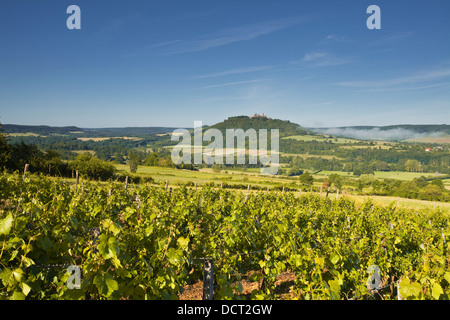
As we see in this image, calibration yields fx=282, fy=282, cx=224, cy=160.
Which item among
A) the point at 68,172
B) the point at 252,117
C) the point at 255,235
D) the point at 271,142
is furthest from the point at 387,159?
the point at 255,235

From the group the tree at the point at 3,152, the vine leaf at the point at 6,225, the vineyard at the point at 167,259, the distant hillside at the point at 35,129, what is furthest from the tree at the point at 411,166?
the distant hillside at the point at 35,129

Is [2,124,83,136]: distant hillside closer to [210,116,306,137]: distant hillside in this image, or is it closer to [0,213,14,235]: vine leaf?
[210,116,306,137]: distant hillside

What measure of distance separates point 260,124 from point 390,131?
3540 inches

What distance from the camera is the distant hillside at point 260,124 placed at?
153000 mm

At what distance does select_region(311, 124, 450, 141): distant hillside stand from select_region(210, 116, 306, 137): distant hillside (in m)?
19.7

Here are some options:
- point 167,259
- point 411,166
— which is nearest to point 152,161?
point 167,259

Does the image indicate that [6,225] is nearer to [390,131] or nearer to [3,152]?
[3,152]

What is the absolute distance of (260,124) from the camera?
15950cm

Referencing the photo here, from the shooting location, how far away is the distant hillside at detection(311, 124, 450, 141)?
550 ft

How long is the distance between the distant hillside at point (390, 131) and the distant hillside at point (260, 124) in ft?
64.8

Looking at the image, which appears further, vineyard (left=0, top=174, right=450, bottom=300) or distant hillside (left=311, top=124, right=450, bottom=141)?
distant hillside (left=311, top=124, right=450, bottom=141)
